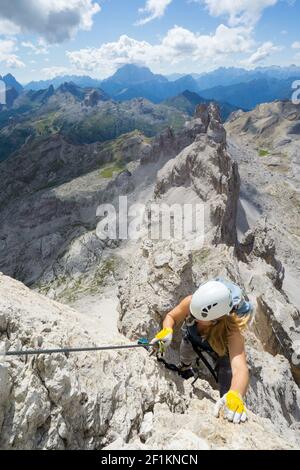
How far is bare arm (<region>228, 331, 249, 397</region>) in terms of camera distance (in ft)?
32.4

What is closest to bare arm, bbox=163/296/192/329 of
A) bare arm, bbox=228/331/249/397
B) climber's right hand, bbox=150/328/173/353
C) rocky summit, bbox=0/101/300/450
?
climber's right hand, bbox=150/328/173/353

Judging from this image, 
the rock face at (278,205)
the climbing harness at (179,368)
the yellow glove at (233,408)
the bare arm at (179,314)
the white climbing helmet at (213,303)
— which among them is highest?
the white climbing helmet at (213,303)

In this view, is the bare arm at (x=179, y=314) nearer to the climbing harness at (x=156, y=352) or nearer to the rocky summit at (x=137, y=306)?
the climbing harness at (x=156, y=352)

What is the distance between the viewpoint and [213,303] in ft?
35.4

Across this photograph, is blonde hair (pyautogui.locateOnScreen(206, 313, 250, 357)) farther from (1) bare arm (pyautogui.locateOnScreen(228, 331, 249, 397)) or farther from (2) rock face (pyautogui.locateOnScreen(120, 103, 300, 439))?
(2) rock face (pyautogui.locateOnScreen(120, 103, 300, 439))

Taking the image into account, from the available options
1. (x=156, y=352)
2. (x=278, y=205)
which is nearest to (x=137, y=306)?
(x=156, y=352)

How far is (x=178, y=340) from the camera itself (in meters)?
15.7

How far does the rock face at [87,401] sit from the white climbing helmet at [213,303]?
7.53ft

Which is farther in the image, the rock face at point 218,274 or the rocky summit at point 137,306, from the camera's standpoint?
the rock face at point 218,274

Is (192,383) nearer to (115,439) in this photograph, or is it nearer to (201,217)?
(115,439)

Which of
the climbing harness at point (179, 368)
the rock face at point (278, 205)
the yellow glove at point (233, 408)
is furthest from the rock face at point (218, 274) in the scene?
the rock face at point (278, 205)

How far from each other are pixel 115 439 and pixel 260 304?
96.2 ft

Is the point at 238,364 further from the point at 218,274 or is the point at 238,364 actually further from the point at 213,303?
the point at 218,274

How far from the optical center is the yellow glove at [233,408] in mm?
9266
